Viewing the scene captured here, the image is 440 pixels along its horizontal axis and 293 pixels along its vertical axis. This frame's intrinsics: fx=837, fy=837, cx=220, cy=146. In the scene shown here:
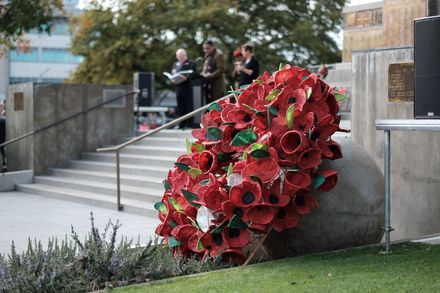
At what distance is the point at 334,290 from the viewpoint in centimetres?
600

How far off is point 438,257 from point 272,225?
4.78 ft

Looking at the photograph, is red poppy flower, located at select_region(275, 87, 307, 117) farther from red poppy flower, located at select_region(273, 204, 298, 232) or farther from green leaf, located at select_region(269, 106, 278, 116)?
red poppy flower, located at select_region(273, 204, 298, 232)

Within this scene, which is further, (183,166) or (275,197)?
(183,166)

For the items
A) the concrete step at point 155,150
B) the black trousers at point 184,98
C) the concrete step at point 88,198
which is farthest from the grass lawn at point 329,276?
the black trousers at point 184,98

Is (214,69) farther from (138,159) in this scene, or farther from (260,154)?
(260,154)

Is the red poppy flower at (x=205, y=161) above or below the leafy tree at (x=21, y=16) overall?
below

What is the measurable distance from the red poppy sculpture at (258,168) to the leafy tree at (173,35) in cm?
3230

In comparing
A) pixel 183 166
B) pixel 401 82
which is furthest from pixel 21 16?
pixel 183 166

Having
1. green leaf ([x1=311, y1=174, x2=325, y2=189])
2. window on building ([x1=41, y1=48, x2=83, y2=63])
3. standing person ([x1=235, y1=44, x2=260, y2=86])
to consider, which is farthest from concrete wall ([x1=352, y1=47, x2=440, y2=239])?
window on building ([x1=41, y1=48, x2=83, y2=63])

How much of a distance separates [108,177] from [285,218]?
8897 millimetres

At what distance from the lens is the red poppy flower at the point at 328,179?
7.42 m

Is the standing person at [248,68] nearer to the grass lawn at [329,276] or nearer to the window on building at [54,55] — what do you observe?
the grass lawn at [329,276]

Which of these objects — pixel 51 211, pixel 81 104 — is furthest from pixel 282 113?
pixel 81 104

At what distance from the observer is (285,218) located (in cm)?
739
